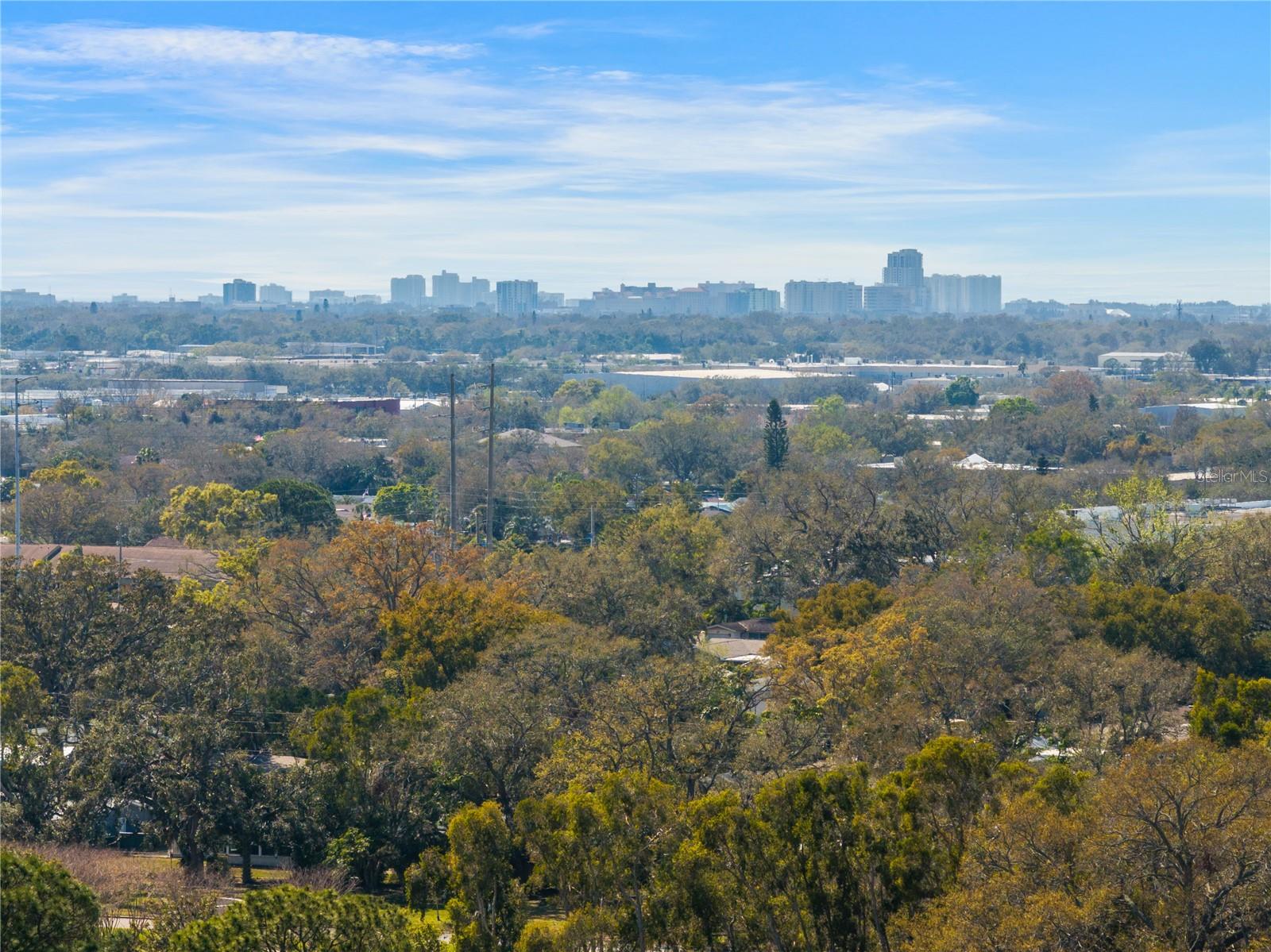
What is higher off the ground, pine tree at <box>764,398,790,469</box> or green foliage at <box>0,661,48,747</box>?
pine tree at <box>764,398,790,469</box>

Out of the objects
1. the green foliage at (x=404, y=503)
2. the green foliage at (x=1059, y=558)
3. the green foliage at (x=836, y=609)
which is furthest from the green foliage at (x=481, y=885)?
the green foliage at (x=404, y=503)

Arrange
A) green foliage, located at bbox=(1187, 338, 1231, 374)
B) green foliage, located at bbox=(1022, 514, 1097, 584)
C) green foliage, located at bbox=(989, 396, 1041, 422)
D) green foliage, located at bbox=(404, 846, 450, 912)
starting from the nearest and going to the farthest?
green foliage, located at bbox=(404, 846, 450, 912) → green foliage, located at bbox=(1022, 514, 1097, 584) → green foliage, located at bbox=(989, 396, 1041, 422) → green foliage, located at bbox=(1187, 338, 1231, 374)

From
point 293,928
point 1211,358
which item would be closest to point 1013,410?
point 1211,358

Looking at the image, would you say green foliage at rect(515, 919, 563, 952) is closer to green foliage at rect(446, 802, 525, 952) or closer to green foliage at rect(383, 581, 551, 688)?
green foliage at rect(446, 802, 525, 952)

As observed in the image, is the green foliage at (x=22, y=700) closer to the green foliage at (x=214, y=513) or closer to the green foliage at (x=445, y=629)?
the green foliage at (x=445, y=629)

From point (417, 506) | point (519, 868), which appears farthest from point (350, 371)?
point (519, 868)

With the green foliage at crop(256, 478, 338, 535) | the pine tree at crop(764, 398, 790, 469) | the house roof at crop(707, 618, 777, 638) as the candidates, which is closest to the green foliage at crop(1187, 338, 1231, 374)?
the pine tree at crop(764, 398, 790, 469)
